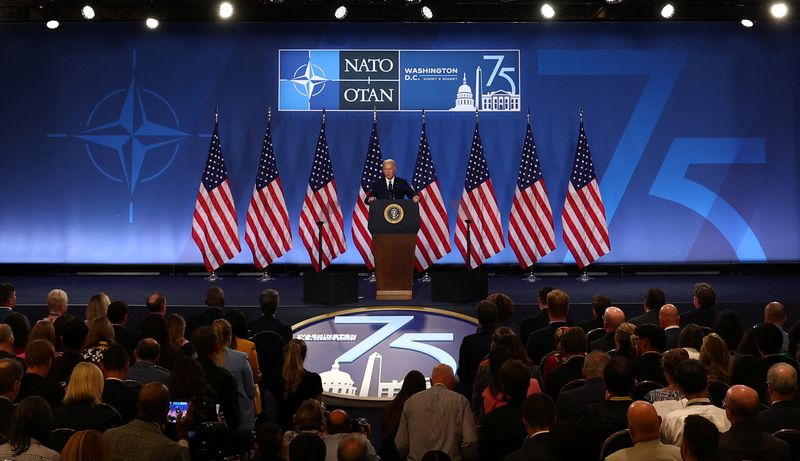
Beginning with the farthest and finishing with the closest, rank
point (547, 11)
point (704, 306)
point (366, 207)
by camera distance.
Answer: point (366, 207) → point (547, 11) → point (704, 306)

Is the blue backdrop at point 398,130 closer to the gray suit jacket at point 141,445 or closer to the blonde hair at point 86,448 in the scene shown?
the gray suit jacket at point 141,445

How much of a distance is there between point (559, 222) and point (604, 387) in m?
9.48

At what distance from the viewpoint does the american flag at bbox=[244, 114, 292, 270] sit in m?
13.8

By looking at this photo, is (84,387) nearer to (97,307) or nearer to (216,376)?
(216,376)

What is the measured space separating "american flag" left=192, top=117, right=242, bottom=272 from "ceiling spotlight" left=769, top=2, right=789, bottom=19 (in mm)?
8134

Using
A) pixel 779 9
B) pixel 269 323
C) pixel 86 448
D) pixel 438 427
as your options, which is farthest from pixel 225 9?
pixel 86 448

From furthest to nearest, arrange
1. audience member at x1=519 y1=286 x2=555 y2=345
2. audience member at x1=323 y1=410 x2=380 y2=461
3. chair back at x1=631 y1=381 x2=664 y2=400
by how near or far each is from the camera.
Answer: audience member at x1=519 y1=286 x2=555 y2=345 < chair back at x1=631 y1=381 x2=664 y2=400 < audience member at x1=323 y1=410 x2=380 y2=461

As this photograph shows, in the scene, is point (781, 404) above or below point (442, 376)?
below

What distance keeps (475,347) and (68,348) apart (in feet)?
9.31

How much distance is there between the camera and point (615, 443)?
4727mm

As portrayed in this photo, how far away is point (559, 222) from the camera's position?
14773 millimetres

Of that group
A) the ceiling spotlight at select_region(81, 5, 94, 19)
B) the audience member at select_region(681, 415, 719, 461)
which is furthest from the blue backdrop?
the audience member at select_region(681, 415, 719, 461)

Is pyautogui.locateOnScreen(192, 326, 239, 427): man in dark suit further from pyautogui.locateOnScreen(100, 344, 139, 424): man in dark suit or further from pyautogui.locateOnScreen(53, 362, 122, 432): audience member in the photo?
pyautogui.locateOnScreen(53, 362, 122, 432): audience member

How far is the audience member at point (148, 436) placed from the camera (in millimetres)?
4414
